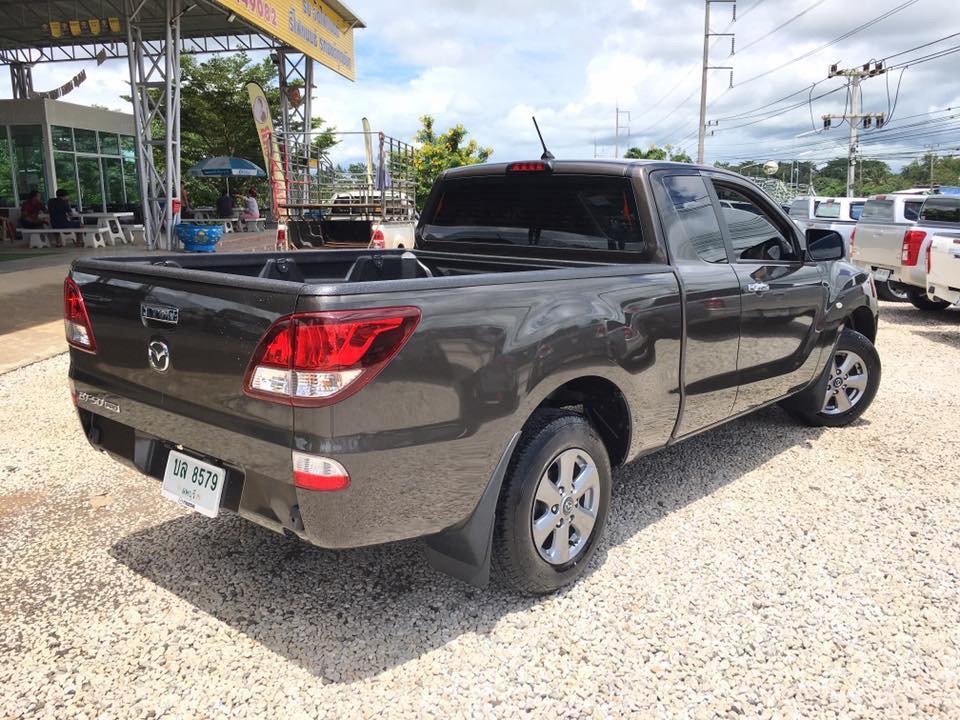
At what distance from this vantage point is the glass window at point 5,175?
68.4 ft

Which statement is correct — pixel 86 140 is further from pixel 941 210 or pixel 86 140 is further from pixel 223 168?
pixel 941 210

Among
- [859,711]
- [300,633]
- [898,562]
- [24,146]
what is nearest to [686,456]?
[898,562]

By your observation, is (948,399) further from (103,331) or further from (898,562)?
(103,331)

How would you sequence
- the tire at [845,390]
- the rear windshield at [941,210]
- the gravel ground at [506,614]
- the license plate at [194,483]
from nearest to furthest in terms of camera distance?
the gravel ground at [506,614] < the license plate at [194,483] < the tire at [845,390] < the rear windshield at [941,210]

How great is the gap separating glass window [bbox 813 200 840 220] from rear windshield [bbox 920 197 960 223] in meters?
3.87

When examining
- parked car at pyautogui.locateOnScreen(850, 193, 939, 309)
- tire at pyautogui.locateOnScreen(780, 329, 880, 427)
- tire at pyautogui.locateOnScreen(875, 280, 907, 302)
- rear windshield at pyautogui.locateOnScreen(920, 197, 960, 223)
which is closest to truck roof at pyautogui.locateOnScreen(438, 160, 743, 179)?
tire at pyautogui.locateOnScreen(780, 329, 880, 427)

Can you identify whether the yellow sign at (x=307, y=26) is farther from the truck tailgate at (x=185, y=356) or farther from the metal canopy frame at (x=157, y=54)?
the truck tailgate at (x=185, y=356)

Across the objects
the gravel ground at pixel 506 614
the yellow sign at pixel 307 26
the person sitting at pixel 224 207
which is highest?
the yellow sign at pixel 307 26

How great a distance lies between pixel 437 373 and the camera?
236 centimetres

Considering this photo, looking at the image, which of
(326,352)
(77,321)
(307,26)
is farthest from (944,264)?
(307,26)

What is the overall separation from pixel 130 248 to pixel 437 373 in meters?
18.3

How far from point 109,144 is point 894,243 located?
905 inches

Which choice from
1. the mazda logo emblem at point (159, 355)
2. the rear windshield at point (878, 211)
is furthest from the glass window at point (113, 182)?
the mazda logo emblem at point (159, 355)

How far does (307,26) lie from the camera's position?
17.7 metres
